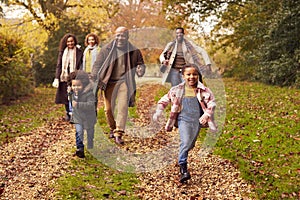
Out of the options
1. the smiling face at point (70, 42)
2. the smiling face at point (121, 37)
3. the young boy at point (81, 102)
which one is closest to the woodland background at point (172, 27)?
the smiling face at point (70, 42)

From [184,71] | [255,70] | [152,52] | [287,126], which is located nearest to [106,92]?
→ [184,71]

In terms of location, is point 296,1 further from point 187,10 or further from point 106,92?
point 106,92

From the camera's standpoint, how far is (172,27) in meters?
24.0

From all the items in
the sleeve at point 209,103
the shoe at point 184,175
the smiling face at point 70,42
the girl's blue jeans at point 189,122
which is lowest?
the shoe at point 184,175

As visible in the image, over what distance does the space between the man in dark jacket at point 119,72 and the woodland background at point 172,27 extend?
22.4ft

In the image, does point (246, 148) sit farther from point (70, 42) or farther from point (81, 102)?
point (70, 42)

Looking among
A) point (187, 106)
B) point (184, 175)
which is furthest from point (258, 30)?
point (184, 175)

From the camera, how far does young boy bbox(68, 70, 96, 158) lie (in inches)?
273

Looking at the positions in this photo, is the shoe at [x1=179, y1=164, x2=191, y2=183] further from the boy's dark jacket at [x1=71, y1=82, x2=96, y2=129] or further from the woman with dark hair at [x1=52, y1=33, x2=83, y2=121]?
the woman with dark hair at [x1=52, y1=33, x2=83, y2=121]

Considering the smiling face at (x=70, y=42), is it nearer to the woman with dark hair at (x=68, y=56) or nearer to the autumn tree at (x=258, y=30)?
the woman with dark hair at (x=68, y=56)

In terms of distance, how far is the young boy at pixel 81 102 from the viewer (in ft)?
22.7

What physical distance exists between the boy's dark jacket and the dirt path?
728 millimetres

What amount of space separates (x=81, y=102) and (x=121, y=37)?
1.56m

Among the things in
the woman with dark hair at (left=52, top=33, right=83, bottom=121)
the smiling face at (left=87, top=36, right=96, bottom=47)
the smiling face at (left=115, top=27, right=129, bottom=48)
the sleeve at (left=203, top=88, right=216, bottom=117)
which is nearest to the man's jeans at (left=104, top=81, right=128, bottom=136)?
the smiling face at (left=115, top=27, right=129, bottom=48)
